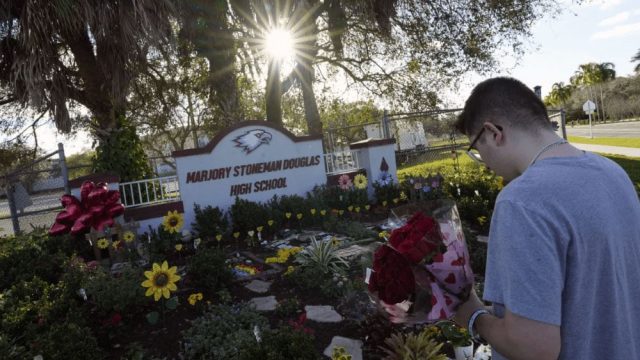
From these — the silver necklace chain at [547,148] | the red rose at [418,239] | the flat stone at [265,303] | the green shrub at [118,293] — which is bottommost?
the flat stone at [265,303]

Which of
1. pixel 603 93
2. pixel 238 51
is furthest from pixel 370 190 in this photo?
pixel 603 93

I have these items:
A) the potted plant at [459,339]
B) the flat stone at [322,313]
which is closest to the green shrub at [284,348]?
the potted plant at [459,339]

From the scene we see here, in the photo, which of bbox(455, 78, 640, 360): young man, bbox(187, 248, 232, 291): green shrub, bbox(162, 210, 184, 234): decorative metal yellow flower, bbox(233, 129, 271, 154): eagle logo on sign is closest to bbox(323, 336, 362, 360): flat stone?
bbox(187, 248, 232, 291): green shrub

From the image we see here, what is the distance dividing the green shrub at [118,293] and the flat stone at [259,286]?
3.53ft

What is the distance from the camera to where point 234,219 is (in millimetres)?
7430

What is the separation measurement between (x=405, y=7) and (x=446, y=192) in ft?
23.7

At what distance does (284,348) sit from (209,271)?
1889 mm

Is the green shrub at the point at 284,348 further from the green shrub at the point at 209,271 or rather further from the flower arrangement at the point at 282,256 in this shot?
the flower arrangement at the point at 282,256

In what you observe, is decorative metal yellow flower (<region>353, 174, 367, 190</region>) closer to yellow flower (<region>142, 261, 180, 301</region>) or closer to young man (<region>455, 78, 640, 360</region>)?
yellow flower (<region>142, 261, 180, 301</region>)

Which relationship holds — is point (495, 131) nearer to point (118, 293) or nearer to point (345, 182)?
point (118, 293)

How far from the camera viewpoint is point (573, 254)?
1.05 meters

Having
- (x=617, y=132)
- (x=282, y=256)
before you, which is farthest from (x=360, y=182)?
(x=617, y=132)

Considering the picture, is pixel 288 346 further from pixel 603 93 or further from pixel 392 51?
pixel 603 93

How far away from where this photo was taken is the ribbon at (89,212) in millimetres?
5688
